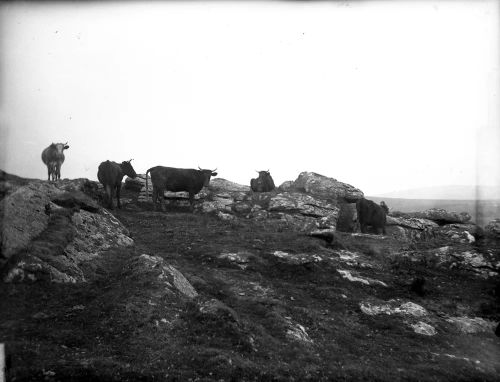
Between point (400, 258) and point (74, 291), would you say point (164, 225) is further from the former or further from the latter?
point (400, 258)

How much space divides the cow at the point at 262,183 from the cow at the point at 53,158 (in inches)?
652

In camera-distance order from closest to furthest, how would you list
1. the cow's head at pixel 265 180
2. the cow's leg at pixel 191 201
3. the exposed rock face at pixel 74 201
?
the exposed rock face at pixel 74 201
the cow's leg at pixel 191 201
the cow's head at pixel 265 180

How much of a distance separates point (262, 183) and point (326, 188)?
5.99 meters

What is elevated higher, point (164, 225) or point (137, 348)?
point (164, 225)

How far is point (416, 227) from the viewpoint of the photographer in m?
28.9

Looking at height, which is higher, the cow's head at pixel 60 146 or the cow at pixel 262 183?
the cow's head at pixel 60 146

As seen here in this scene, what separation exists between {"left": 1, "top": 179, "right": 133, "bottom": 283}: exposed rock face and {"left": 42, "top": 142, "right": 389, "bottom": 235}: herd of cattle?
736 cm

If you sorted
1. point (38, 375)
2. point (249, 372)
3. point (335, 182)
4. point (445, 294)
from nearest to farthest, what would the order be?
1. point (38, 375)
2. point (249, 372)
3. point (445, 294)
4. point (335, 182)

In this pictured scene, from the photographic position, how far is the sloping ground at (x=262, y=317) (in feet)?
27.1

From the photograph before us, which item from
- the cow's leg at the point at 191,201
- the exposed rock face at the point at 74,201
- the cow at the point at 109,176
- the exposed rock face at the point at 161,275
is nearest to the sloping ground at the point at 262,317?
the exposed rock face at the point at 161,275

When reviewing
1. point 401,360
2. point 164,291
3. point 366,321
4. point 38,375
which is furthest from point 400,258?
point 38,375

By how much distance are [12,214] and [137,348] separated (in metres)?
7.79

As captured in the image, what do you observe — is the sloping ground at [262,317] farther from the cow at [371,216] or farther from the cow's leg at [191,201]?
the cow's leg at [191,201]

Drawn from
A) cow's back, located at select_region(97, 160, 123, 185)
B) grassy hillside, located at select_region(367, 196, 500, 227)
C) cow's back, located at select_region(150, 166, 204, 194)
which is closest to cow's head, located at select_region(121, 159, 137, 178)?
cow's back, located at select_region(150, 166, 204, 194)
